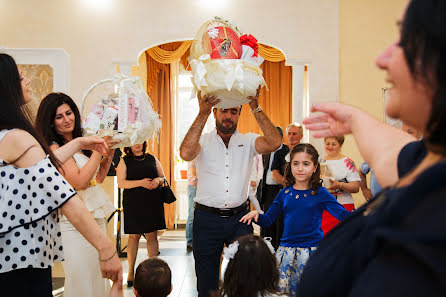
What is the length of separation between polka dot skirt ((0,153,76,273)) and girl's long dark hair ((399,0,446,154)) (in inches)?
49.1

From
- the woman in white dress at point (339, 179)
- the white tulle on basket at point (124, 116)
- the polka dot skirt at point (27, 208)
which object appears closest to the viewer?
the polka dot skirt at point (27, 208)

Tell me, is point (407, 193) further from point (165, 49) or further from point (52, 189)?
point (165, 49)

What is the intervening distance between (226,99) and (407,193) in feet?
6.44

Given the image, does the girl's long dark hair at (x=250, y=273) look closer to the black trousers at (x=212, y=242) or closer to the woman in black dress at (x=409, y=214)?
the black trousers at (x=212, y=242)

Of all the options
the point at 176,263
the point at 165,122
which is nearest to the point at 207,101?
the point at 176,263

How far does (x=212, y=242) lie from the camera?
9.21 ft

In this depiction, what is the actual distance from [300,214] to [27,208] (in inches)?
69.7

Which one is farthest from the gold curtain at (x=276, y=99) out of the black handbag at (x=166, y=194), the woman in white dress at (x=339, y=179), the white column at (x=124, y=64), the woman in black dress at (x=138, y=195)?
the woman in white dress at (x=339, y=179)

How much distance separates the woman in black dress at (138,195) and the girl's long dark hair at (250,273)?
2.50 m

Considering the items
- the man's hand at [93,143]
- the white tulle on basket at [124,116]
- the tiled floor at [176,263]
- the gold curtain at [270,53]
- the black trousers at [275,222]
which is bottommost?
the tiled floor at [176,263]

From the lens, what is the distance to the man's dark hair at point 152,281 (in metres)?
2.12

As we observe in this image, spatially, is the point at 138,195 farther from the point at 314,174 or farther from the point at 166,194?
the point at 314,174

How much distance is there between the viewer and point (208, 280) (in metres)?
2.80

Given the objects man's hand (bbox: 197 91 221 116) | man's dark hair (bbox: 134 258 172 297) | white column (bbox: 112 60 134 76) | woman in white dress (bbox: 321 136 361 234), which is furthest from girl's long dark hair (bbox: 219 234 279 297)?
white column (bbox: 112 60 134 76)
